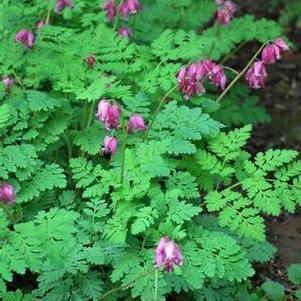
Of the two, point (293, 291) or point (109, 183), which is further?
point (293, 291)

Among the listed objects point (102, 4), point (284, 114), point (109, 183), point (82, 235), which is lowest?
point (284, 114)

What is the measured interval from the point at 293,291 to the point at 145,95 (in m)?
1.73

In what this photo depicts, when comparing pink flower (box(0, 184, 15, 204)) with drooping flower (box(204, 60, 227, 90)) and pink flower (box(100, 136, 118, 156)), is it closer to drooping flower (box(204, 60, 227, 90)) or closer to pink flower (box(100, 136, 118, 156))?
pink flower (box(100, 136, 118, 156))

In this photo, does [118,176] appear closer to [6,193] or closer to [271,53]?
[6,193]

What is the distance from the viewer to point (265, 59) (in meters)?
3.84

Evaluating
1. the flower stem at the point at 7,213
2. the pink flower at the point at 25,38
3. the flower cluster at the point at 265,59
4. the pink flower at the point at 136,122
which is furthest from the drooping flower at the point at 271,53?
the flower stem at the point at 7,213

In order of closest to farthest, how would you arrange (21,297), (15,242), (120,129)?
(15,242) < (21,297) < (120,129)

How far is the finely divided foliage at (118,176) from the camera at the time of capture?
3291mm

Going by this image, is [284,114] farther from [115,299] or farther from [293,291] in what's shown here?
[115,299]

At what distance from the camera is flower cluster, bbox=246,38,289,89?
3.79 metres

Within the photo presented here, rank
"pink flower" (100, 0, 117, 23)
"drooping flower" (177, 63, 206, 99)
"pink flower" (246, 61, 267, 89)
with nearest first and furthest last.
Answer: "drooping flower" (177, 63, 206, 99), "pink flower" (246, 61, 267, 89), "pink flower" (100, 0, 117, 23)

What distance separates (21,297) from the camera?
3.47 metres

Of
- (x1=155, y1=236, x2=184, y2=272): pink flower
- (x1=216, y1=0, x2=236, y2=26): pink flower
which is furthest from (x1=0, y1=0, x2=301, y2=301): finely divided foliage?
(x1=216, y1=0, x2=236, y2=26): pink flower

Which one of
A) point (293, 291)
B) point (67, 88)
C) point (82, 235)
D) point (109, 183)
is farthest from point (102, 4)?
point (293, 291)
